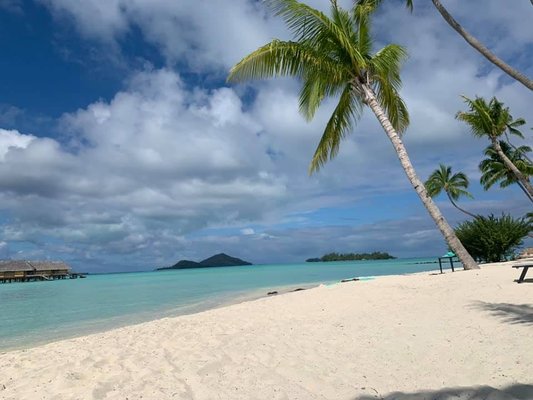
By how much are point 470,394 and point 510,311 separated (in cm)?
312

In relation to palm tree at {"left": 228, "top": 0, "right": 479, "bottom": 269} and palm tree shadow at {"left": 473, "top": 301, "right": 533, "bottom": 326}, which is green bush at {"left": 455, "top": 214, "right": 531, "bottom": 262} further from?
palm tree shadow at {"left": 473, "top": 301, "right": 533, "bottom": 326}

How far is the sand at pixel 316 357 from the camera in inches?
136

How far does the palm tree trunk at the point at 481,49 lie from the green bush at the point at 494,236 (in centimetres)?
1883

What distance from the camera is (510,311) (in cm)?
555

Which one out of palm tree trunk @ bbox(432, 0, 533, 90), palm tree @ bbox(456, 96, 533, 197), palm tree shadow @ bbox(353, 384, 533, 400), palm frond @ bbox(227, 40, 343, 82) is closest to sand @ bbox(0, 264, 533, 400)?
palm tree shadow @ bbox(353, 384, 533, 400)

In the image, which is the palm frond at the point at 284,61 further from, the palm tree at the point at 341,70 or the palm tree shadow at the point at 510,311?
the palm tree shadow at the point at 510,311

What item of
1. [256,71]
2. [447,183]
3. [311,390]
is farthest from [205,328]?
[447,183]

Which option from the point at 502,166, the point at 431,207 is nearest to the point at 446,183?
the point at 502,166

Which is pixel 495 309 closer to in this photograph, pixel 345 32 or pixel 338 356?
pixel 338 356

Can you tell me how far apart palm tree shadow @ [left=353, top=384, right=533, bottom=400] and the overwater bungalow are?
2519 inches

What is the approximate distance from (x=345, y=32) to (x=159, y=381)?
11614mm

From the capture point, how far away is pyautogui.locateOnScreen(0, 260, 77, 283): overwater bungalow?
55688mm

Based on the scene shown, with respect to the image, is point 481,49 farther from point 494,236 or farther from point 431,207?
point 494,236

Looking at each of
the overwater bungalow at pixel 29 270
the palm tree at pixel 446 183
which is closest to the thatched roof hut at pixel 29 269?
the overwater bungalow at pixel 29 270
